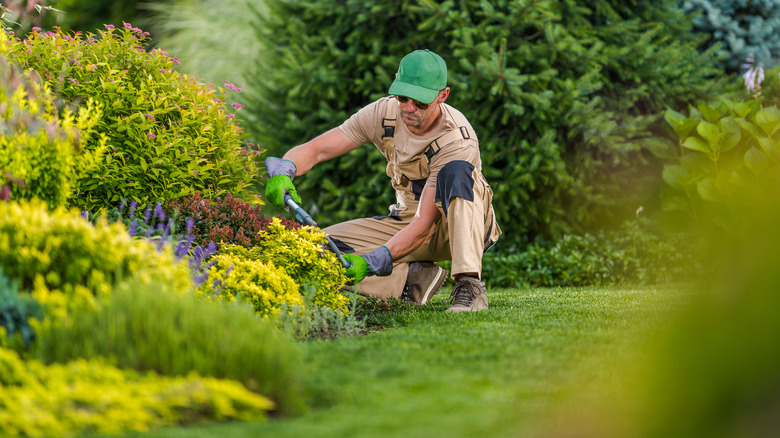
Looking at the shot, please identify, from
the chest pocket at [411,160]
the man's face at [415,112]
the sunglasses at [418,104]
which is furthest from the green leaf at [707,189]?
the sunglasses at [418,104]

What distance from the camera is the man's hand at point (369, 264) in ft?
16.1

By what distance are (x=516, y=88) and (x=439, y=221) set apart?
2355 millimetres

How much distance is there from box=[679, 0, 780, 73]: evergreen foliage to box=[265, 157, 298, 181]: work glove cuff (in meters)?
6.43

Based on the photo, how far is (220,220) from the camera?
A: 16.6ft

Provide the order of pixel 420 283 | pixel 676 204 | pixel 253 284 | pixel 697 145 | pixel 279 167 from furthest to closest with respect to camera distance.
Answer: pixel 676 204
pixel 697 145
pixel 420 283
pixel 279 167
pixel 253 284

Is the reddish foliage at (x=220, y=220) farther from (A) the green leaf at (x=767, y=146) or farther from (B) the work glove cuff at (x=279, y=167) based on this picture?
(A) the green leaf at (x=767, y=146)

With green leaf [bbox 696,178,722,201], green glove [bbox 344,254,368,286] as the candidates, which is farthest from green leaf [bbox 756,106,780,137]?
green glove [bbox 344,254,368,286]

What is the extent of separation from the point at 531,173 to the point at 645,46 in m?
1.90

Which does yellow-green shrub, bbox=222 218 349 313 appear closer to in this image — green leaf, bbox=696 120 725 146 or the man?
the man

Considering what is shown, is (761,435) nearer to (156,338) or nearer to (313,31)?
(156,338)

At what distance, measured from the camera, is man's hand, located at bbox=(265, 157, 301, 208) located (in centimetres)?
513

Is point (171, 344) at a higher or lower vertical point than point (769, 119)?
lower

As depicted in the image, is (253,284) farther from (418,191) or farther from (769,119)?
(769,119)

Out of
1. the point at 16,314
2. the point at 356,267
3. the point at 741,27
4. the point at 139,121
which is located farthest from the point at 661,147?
the point at 16,314
